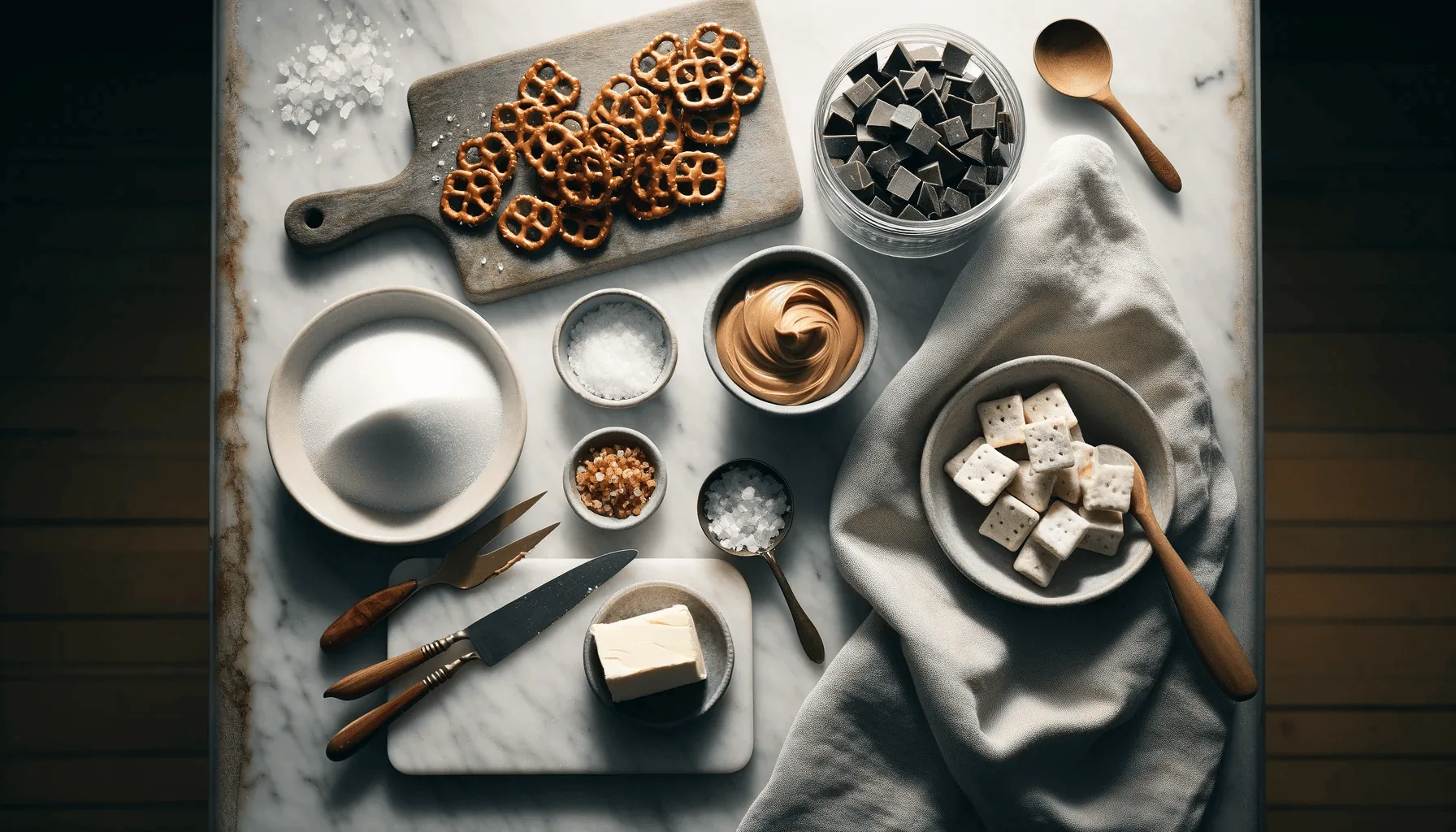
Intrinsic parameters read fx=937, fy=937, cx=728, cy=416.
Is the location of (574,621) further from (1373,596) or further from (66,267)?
(1373,596)

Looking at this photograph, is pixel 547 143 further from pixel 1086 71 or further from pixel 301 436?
pixel 1086 71

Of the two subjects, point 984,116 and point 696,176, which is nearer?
point 984,116

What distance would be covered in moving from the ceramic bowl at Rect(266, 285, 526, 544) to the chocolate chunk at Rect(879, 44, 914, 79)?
24.2 inches

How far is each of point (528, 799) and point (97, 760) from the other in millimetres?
1173

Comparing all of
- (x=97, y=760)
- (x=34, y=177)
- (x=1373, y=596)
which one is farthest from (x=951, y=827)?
(x=34, y=177)

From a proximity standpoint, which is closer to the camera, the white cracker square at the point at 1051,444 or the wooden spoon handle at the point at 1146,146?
the white cracker square at the point at 1051,444

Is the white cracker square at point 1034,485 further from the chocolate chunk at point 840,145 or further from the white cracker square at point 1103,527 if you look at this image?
the chocolate chunk at point 840,145

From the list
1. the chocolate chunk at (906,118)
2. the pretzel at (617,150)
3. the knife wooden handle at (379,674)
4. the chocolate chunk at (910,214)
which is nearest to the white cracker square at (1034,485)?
the chocolate chunk at (910,214)

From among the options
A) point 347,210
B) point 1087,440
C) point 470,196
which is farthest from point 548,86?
point 1087,440

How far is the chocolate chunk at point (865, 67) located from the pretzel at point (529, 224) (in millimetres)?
440

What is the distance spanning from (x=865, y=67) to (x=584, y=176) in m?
0.40

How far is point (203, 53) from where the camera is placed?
200 centimetres

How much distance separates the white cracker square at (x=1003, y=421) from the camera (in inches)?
46.6

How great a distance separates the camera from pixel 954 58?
122 centimetres
